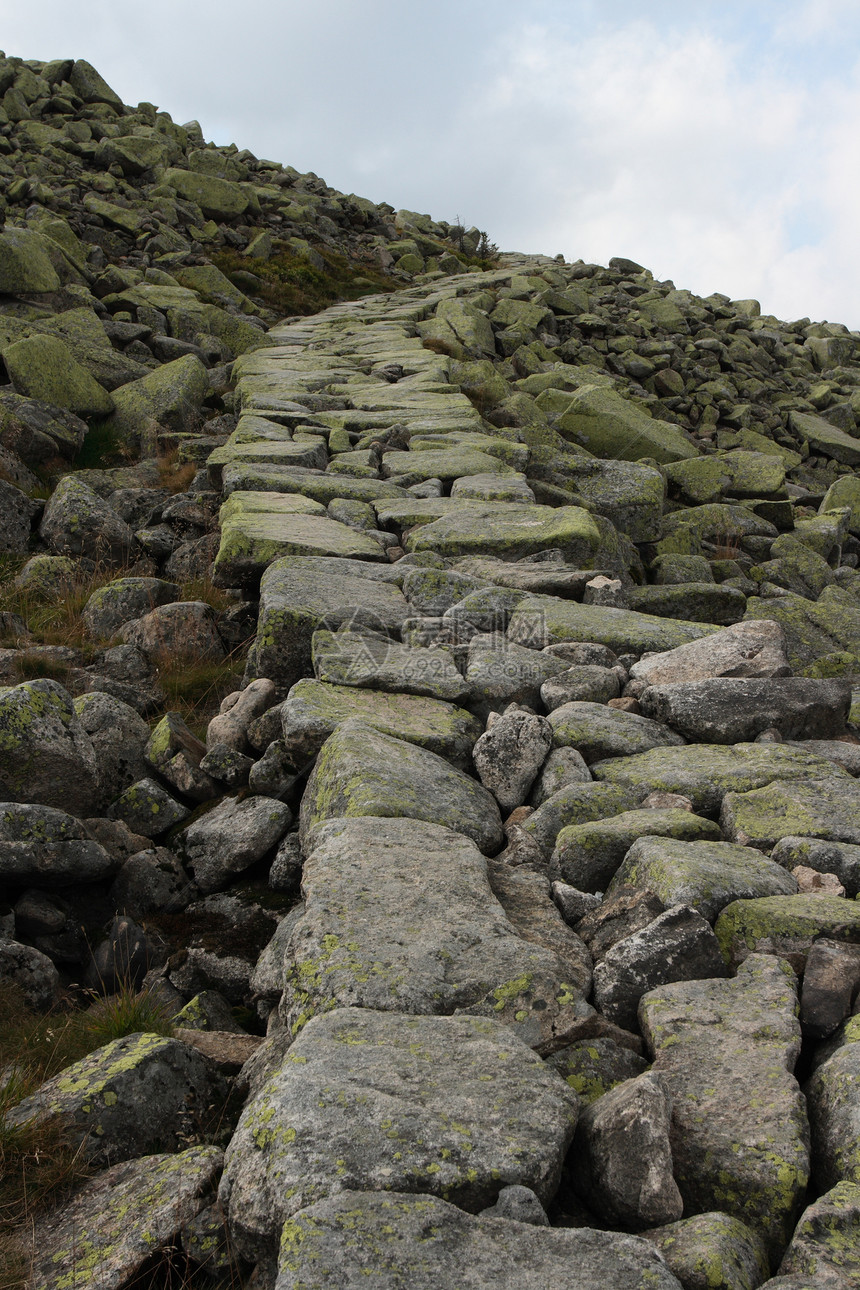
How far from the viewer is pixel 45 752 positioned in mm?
4277

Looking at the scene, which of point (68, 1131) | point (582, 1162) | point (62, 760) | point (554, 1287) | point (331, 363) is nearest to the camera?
point (554, 1287)

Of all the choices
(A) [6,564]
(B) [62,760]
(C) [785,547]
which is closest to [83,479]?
(A) [6,564]

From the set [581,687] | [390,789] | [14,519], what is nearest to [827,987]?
[390,789]

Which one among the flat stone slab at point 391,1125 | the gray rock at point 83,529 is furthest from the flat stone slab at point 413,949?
the gray rock at point 83,529

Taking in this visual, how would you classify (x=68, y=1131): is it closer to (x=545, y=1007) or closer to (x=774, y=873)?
(x=545, y=1007)

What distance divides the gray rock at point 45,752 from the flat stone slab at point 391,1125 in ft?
7.62

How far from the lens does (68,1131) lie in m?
2.65

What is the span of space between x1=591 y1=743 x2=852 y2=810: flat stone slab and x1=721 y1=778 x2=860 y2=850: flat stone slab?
74mm

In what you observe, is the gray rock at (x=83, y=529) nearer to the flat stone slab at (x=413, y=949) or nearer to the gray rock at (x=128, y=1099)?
the flat stone slab at (x=413, y=949)

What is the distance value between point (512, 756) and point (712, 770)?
3.03ft

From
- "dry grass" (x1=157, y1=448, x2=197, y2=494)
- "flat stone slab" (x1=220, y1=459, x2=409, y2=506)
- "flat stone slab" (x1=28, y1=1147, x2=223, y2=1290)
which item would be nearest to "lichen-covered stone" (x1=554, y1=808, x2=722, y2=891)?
"flat stone slab" (x1=28, y1=1147, x2=223, y2=1290)

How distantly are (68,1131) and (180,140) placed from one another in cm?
2984

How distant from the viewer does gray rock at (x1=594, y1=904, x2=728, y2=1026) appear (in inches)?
116

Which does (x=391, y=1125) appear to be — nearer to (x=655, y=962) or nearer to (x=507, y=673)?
(x=655, y=962)
